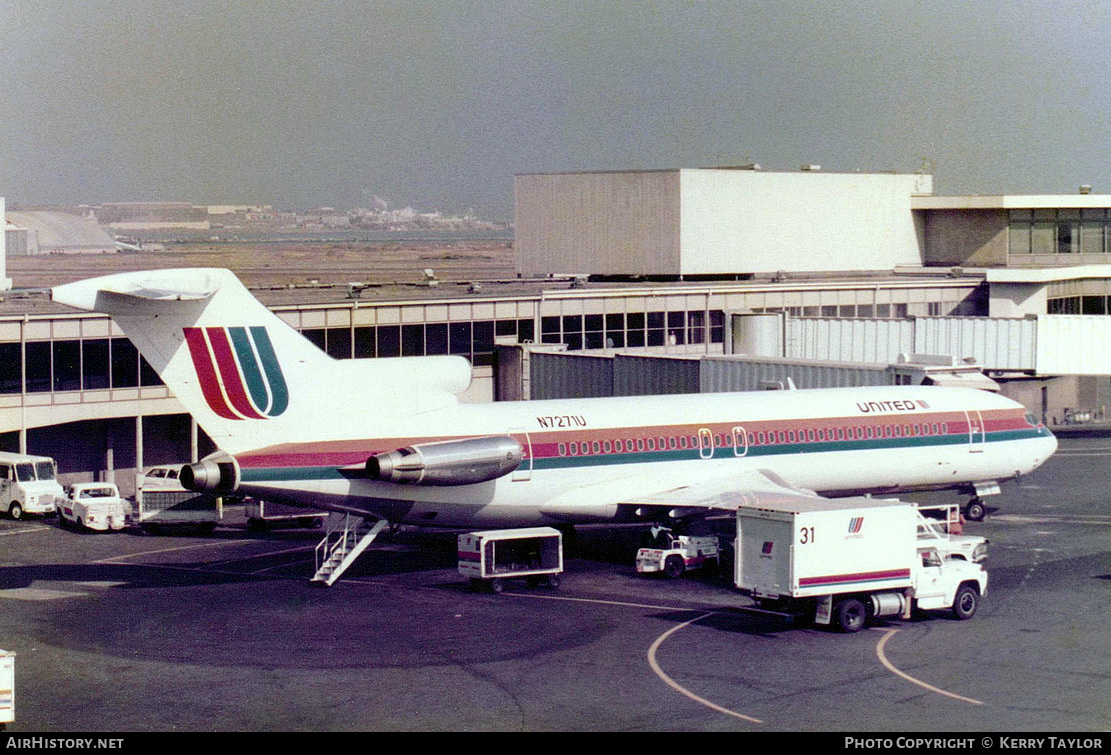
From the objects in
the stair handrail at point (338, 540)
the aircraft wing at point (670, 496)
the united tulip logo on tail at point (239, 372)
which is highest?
the united tulip logo on tail at point (239, 372)

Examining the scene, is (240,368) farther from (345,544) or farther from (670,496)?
(670,496)

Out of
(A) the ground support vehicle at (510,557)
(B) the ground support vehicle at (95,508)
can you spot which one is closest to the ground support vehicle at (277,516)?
(B) the ground support vehicle at (95,508)

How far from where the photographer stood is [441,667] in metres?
Answer: 32.1

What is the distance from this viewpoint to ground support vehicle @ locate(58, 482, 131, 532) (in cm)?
5372

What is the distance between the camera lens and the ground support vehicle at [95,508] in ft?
176

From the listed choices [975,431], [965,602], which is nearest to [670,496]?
[965,602]

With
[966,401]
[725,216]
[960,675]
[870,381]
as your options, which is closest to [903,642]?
[960,675]

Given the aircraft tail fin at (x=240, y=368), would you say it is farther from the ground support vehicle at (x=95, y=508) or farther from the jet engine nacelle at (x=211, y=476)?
the ground support vehicle at (x=95, y=508)

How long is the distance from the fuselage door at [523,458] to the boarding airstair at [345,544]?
13.1 feet

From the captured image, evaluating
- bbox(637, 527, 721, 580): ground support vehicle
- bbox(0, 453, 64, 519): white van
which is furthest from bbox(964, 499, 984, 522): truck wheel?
bbox(0, 453, 64, 519): white van

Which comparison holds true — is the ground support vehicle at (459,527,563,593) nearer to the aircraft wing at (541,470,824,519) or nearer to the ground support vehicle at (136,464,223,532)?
the aircraft wing at (541,470,824,519)
